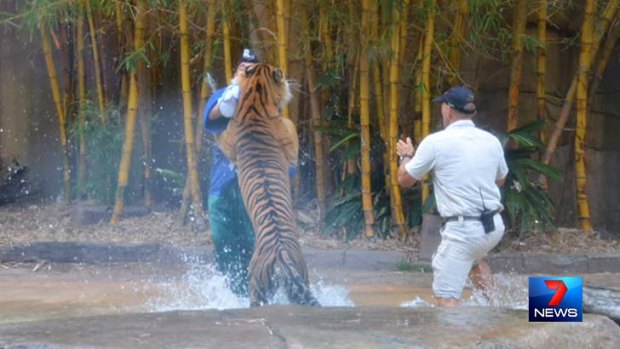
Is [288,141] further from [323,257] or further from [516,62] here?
[516,62]

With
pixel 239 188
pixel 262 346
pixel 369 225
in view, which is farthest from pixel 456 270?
pixel 369 225

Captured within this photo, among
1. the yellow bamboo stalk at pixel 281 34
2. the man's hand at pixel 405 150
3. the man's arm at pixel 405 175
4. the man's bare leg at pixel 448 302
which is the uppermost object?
the yellow bamboo stalk at pixel 281 34

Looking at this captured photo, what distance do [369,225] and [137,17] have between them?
243 centimetres

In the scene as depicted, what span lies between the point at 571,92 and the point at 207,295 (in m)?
3.71

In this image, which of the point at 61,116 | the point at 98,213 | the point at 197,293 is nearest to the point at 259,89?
the point at 197,293

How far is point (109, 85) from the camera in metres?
9.09

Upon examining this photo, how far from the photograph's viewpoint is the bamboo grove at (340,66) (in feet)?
25.2

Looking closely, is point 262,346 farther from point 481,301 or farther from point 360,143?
point 360,143

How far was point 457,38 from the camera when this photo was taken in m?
7.76

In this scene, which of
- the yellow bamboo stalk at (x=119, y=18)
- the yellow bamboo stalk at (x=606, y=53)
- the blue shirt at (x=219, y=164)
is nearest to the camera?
the blue shirt at (x=219, y=164)

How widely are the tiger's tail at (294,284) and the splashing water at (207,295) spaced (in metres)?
0.04

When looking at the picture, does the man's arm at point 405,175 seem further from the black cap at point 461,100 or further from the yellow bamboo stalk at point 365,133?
the yellow bamboo stalk at point 365,133

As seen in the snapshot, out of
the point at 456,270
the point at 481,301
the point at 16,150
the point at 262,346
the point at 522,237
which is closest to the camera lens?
the point at 262,346

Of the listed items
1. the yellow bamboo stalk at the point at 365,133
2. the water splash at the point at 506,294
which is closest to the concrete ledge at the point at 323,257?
the water splash at the point at 506,294
